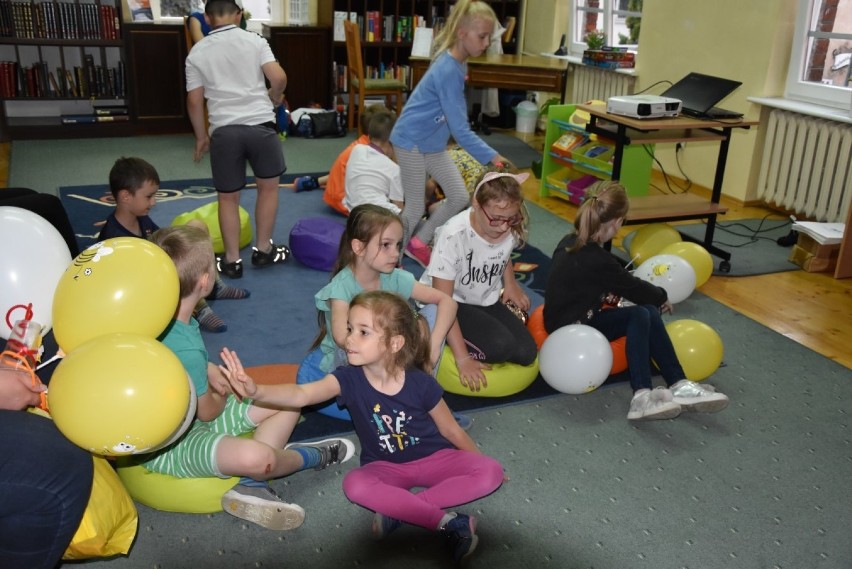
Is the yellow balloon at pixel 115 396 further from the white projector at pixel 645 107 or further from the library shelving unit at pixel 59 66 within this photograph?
the library shelving unit at pixel 59 66

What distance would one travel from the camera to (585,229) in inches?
106

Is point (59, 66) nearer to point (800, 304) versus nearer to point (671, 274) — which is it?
point (671, 274)

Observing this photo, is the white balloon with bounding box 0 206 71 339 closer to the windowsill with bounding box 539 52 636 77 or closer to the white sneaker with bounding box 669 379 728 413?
the white sneaker with bounding box 669 379 728 413

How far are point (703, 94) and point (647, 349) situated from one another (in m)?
2.10

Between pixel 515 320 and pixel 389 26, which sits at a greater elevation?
pixel 389 26

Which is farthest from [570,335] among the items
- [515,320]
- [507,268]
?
[507,268]

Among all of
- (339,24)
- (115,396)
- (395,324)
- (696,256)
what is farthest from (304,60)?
(115,396)

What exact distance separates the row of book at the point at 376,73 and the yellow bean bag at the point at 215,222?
151 inches

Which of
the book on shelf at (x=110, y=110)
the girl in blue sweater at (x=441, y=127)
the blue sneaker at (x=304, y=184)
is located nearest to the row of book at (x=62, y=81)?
the book on shelf at (x=110, y=110)

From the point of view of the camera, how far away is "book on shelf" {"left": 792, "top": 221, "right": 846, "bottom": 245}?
3986 mm

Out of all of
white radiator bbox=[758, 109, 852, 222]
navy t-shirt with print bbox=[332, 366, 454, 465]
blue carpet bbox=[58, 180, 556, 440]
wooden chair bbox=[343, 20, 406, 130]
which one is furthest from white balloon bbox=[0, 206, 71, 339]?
wooden chair bbox=[343, 20, 406, 130]

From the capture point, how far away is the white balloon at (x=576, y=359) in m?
2.61

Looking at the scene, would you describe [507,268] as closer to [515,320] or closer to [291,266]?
[515,320]

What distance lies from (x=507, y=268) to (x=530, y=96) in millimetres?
5146
